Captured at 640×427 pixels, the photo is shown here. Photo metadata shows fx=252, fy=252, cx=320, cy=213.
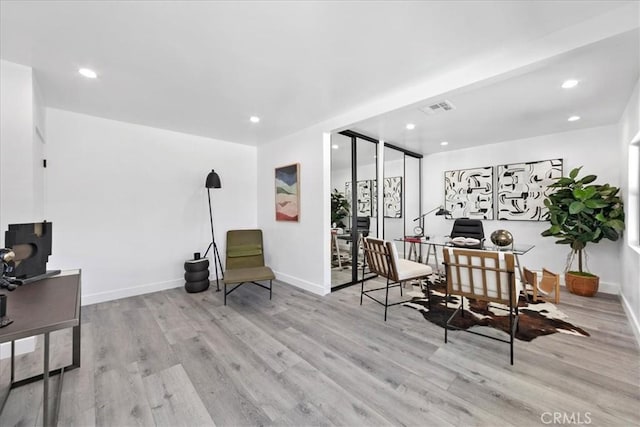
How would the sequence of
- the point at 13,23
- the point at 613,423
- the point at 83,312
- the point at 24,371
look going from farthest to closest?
the point at 83,312 → the point at 24,371 → the point at 13,23 → the point at 613,423

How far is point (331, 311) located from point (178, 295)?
2226mm

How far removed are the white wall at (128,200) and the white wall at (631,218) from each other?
16.7ft

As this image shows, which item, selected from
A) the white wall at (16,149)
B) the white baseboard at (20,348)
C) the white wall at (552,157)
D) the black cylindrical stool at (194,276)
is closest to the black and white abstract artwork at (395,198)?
the white wall at (552,157)

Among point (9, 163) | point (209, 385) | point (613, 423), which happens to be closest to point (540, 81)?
point (613, 423)

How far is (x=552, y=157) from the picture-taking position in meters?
4.09

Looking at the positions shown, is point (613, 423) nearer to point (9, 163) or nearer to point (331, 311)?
point (331, 311)

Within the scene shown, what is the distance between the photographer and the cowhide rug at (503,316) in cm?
250

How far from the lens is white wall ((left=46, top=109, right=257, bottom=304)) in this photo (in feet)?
10.2

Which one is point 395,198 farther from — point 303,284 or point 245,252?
point 245,252

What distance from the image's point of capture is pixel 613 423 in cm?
143

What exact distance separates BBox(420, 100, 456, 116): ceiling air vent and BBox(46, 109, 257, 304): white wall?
3221 mm

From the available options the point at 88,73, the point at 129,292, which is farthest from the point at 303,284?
the point at 88,73

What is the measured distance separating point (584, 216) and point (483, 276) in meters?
2.46

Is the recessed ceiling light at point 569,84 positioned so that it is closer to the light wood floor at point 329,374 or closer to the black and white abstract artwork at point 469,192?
the black and white abstract artwork at point 469,192
